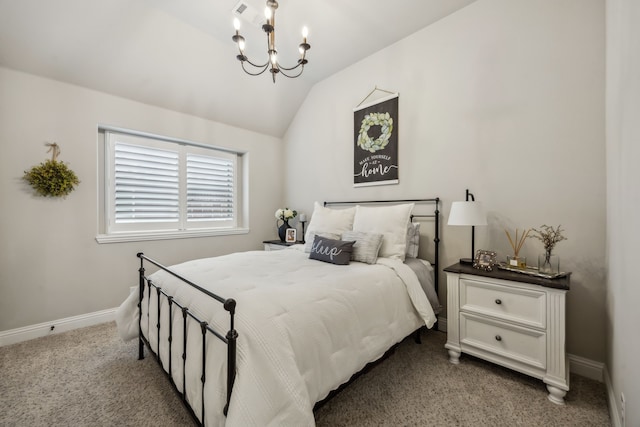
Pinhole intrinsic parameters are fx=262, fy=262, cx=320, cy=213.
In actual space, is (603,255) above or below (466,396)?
above

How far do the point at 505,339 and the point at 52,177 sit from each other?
386 cm

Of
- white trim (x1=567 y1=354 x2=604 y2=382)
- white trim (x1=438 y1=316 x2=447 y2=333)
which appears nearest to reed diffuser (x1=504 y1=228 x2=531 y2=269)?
white trim (x1=567 y1=354 x2=604 y2=382)

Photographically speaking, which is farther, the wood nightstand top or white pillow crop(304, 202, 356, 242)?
white pillow crop(304, 202, 356, 242)

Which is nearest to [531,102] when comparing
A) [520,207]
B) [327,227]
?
[520,207]

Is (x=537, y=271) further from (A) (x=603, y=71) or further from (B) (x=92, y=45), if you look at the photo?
(B) (x=92, y=45)

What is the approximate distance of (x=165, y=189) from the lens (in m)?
3.23

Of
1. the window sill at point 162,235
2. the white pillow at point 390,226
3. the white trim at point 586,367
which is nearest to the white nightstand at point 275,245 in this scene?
the window sill at point 162,235

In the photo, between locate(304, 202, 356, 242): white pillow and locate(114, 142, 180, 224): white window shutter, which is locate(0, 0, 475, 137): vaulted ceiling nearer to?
locate(114, 142, 180, 224): white window shutter

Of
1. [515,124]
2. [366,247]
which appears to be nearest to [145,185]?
[366,247]

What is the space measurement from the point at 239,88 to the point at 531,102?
9.99 feet

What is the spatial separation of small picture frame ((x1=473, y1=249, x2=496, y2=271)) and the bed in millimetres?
421

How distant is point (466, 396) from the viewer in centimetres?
161

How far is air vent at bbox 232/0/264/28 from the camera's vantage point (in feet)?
7.70

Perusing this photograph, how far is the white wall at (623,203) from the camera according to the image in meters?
1.05
